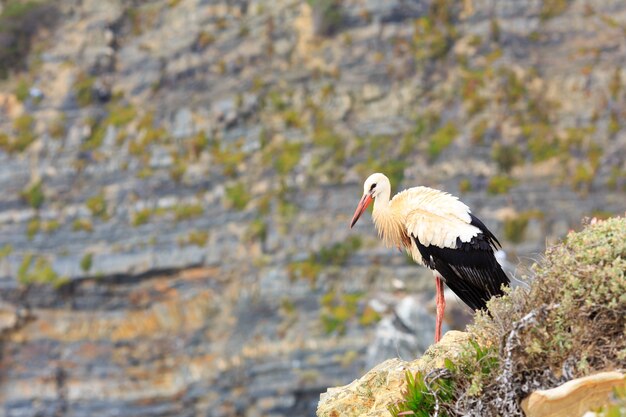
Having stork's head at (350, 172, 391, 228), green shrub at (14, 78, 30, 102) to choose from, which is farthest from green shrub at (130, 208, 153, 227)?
stork's head at (350, 172, 391, 228)

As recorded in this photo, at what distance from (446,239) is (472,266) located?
0.36m

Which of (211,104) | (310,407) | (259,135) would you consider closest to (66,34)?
(211,104)

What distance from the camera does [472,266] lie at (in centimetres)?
938

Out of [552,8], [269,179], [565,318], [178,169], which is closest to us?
[565,318]

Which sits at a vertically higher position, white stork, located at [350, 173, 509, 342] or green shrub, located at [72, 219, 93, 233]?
green shrub, located at [72, 219, 93, 233]

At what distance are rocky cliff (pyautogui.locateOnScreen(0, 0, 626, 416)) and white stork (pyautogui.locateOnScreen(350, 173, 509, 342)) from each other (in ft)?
64.9

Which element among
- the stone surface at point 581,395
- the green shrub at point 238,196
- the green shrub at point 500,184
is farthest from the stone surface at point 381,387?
the green shrub at point 238,196

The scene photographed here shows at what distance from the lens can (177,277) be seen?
117ft

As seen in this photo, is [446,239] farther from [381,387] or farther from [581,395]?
[581,395]

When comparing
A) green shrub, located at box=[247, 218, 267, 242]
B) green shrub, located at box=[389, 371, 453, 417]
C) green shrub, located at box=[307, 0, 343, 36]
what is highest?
green shrub, located at box=[307, 0, 343, 36]

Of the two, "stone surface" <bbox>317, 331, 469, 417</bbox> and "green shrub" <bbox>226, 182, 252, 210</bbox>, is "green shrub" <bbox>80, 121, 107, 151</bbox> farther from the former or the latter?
"stone surface" <bbox>317, 331, 469, 417</bbox>

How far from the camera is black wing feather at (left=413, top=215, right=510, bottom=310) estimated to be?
929 centimetres

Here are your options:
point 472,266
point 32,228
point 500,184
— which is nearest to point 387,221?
point 472,266

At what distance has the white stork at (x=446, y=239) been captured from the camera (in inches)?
367
